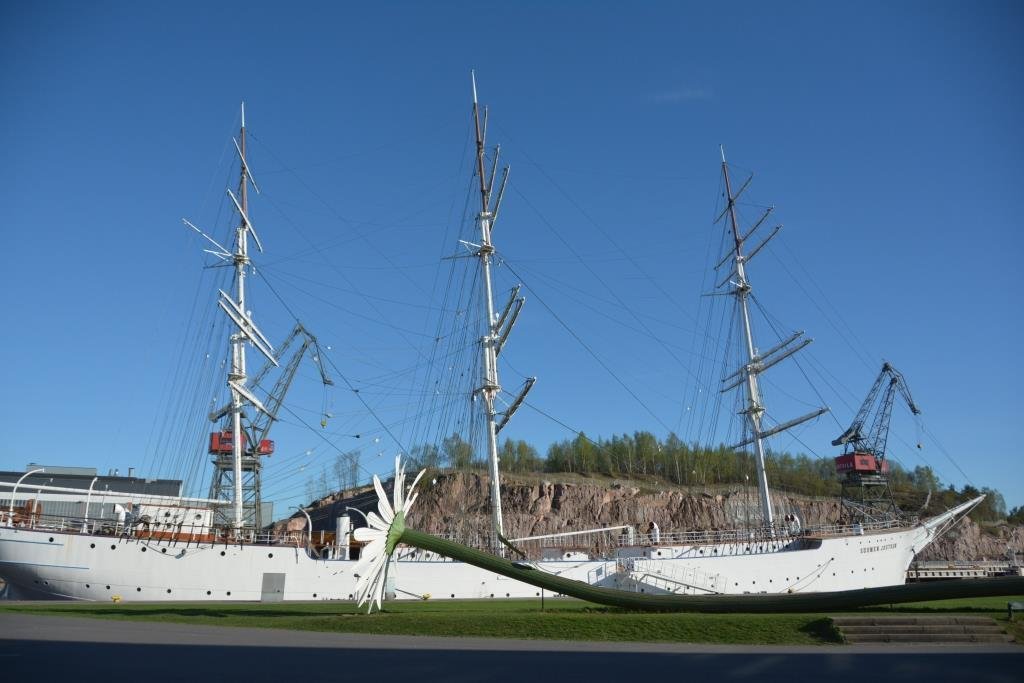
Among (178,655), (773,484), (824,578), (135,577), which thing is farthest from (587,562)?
(773,484)

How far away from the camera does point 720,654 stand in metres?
11.7

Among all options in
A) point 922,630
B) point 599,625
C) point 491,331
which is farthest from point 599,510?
point 922,630

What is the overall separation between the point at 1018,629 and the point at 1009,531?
8972 cm

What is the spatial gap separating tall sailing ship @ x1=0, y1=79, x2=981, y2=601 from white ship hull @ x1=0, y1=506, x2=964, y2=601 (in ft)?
0.19

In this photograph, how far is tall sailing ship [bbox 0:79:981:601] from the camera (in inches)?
1134

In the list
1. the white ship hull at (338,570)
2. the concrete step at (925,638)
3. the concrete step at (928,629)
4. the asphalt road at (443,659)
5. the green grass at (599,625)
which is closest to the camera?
the asphalt road at (443,659)

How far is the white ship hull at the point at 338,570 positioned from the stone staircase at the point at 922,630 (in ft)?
69.6

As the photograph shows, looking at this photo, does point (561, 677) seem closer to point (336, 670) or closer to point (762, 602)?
point (336, 670)

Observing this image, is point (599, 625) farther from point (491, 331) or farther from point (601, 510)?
point (601, 510)

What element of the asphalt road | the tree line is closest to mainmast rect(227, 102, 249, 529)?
the asphalt road

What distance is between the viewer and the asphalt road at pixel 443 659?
9.41 meters

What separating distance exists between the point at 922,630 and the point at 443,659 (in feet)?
32.1

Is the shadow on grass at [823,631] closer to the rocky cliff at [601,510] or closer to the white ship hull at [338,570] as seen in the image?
the white ship hull at [338,570]

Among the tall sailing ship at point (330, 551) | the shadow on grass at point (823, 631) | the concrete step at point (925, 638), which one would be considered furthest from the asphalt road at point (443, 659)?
the tall sailing ship at point (330, 551)
